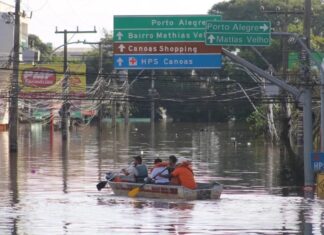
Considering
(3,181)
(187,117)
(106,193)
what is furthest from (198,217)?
(187,117)

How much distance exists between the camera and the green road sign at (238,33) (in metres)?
29.3

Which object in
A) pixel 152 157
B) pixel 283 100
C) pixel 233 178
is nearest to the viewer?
pixel 233 178

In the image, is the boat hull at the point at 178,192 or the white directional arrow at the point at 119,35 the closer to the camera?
the boat hull at the point at 178,192

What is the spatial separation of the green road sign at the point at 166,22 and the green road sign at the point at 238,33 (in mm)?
685

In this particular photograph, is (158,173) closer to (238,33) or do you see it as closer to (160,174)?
(160,174)

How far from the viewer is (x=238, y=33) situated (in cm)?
2945

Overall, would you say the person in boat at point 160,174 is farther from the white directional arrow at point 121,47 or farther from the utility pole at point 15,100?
the utility pole at point 15,100

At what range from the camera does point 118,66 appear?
31.9 metres

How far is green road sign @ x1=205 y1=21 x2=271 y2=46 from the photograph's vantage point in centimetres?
2934

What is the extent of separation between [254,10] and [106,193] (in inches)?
3418

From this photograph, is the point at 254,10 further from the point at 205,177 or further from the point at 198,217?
the point at 198,217

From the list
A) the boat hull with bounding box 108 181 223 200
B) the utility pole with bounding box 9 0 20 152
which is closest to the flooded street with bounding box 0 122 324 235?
the boat hull with bounding box 108 181 223 200

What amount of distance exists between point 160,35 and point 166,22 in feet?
1.50

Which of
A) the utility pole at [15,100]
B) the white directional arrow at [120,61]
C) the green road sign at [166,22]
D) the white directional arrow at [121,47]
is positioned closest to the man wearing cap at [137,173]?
the white directional arrow at [120,61]
